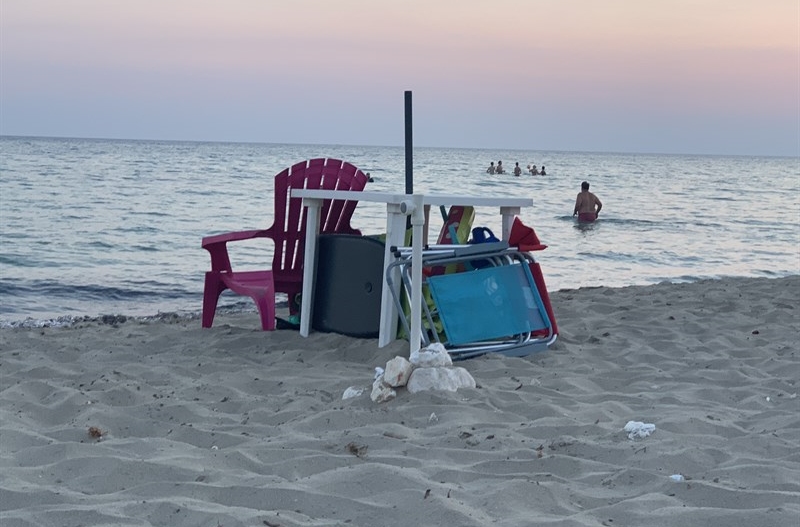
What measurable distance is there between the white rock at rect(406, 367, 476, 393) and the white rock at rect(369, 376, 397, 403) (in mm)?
89

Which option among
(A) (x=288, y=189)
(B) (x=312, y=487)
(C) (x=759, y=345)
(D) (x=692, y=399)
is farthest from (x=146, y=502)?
(C) (x=759, y=345)

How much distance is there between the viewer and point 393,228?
182 inches

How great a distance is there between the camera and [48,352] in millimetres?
4910

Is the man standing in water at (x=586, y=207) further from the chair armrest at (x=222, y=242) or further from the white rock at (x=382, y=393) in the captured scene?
the white rock at (x=382, y=393)

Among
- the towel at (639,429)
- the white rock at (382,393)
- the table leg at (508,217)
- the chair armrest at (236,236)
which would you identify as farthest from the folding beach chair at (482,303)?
the towel at (639,429)

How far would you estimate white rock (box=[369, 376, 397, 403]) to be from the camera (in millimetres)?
3609

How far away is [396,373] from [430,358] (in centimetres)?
21

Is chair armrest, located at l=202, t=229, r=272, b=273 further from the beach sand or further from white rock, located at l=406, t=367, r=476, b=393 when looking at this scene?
white rock, located at l=406, t=367, r=476, b=393

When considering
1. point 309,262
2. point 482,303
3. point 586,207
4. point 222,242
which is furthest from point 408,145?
point 586,207

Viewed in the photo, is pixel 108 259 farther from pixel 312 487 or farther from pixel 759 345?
pixel 312 487

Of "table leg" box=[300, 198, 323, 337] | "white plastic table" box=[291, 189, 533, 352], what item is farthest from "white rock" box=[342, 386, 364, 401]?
"table leg" box=[300, 198, 323, 337]

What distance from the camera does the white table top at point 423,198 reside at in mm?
4457

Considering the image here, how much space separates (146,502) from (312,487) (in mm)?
474

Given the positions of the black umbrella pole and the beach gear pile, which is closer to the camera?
the beach gear pile
